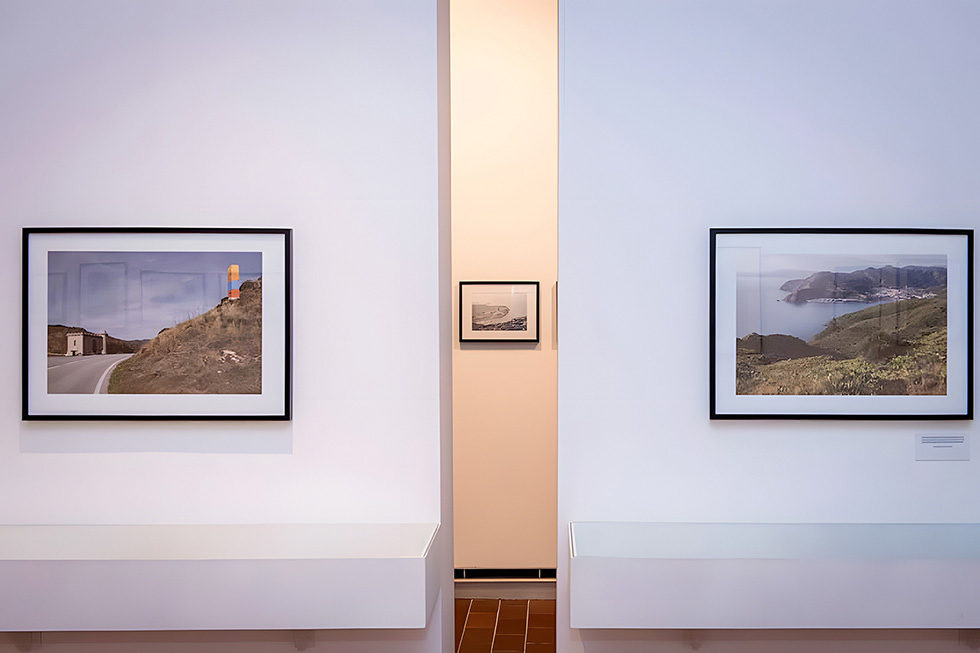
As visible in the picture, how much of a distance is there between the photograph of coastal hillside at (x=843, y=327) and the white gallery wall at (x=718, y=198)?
0.12 metres

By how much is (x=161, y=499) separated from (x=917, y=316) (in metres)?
2.46

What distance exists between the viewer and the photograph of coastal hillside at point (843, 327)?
2111 mm

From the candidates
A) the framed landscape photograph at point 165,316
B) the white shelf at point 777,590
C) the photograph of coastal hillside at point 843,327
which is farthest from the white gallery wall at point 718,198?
the framed landscape photograph at point 165,316

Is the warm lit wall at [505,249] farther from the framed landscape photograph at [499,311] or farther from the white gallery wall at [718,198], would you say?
the white gallery wall at [718,198]

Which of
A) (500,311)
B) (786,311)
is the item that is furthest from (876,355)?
(500,311)

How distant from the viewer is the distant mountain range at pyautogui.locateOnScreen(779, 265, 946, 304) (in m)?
2.11

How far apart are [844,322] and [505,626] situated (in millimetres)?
2130

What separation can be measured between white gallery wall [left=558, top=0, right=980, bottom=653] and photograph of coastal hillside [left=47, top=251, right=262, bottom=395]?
40.3 inches

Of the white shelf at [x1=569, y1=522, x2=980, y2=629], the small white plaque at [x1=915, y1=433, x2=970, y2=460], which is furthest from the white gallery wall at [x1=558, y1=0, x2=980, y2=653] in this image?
the white shelf at [x1=569, y1=522, x2=980, y2=629]

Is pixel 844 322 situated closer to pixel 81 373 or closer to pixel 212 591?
pixel 212 591

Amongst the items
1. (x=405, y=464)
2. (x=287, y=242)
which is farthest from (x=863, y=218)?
(x=287, y=242)

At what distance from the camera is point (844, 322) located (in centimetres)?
211

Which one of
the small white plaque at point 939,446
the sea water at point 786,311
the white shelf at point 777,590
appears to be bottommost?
the white shelf at point 777,590

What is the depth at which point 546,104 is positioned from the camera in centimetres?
354
